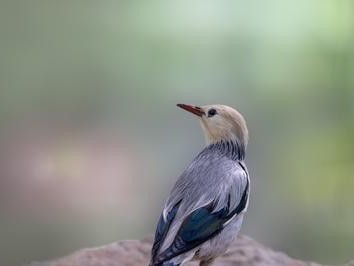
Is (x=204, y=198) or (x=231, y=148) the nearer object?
(x=204, y=198)

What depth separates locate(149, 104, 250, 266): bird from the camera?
4.32 ft

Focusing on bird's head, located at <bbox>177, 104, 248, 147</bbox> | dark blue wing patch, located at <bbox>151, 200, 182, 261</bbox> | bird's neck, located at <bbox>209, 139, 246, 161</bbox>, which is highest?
bird's head, located at <bbox>177, 104, 248, 147</bbox>

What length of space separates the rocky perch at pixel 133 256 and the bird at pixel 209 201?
7.9 inches

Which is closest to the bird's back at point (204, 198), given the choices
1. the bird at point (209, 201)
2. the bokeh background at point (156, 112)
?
the bird at point (209, 201)

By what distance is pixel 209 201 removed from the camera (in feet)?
4.51

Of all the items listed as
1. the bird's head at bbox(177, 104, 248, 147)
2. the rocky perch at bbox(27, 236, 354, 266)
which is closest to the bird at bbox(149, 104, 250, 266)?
the bird's head at bbox(177, 104, 248, 147)

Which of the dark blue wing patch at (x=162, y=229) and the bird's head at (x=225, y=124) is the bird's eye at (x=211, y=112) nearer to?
the bird's head at (x=225, y=124)

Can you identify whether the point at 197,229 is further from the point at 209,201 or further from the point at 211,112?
the point at 211,112

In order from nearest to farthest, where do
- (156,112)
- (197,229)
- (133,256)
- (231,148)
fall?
(197,229)
(231,148)
(133,256)
(156,112)

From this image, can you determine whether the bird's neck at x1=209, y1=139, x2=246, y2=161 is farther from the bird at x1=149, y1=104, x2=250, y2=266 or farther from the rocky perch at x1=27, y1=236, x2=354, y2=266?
the rocky perch at x1=27, y1=236, x2=354, y2=266

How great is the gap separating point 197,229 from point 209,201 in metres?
0.08

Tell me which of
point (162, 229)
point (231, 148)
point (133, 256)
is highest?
point (231, 148)

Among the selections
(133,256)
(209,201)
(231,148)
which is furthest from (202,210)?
(133,256)

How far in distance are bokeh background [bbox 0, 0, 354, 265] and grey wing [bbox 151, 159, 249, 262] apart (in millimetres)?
276
